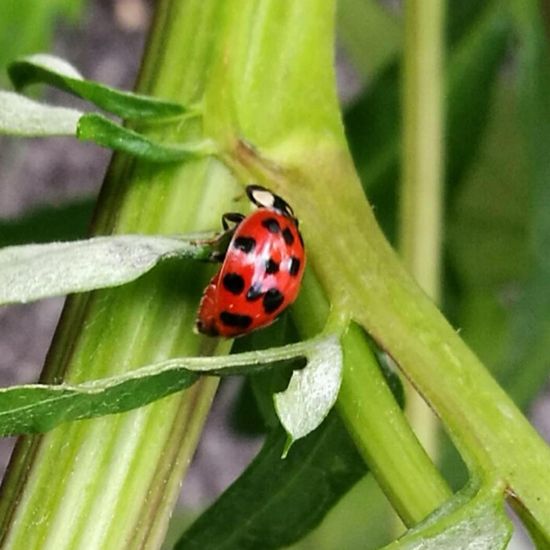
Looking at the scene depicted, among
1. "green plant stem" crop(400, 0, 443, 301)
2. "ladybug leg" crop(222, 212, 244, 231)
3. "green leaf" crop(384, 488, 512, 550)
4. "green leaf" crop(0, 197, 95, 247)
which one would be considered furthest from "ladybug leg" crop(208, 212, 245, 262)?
"green leaf" crop(0, 197, 95, 247)

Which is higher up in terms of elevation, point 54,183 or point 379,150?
point 379,150

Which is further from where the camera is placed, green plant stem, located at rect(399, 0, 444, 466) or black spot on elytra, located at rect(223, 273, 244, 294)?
green plant stem, located at rect(399, 0, 444, 466)

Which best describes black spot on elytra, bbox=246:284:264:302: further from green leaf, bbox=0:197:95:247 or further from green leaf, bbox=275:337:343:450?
green leaf, bbox=0:197:95:247

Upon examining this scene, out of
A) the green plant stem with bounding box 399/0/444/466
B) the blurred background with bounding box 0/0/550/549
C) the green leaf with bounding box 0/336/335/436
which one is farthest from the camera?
the blurred background with bounding box 0/0/550/549

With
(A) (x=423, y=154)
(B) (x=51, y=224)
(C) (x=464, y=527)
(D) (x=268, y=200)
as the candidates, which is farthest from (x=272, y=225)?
(B) (x=51, y=224)

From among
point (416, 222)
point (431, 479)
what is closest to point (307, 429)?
point (431, 479)

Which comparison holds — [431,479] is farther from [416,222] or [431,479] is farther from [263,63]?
[416,222]
